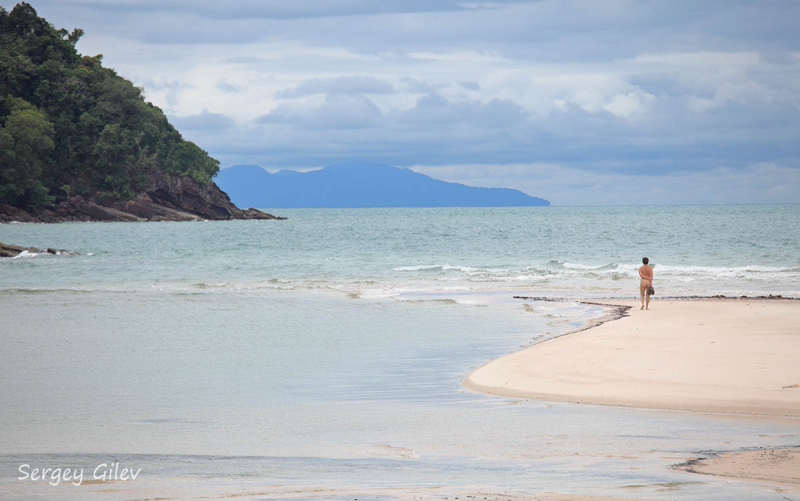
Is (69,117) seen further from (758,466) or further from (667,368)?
(758,466)

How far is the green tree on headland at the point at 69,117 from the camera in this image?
104 meters

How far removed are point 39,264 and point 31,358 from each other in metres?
29.9

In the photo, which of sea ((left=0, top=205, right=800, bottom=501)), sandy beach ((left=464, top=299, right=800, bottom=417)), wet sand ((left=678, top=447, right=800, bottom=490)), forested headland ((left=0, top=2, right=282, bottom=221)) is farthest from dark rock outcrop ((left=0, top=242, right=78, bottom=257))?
forested headland ((left=0, top=2, right=282, bottom=221))

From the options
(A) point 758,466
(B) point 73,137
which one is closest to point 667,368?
(A) point 758,466

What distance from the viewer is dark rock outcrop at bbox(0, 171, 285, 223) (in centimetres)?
10475

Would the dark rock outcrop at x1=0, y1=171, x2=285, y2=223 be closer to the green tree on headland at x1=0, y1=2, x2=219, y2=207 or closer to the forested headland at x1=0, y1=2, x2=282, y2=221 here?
the forested headland at x1=0, y1=2, x2=282, y2=221

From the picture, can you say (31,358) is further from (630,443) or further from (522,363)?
(630,443)

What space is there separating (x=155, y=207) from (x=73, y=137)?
16.5m

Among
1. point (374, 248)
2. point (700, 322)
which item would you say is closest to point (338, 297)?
point (700, 322)

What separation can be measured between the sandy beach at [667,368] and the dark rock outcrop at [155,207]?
334ft

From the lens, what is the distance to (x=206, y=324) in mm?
18906

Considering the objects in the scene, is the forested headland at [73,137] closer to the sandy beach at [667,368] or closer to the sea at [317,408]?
the sea at [317,408]

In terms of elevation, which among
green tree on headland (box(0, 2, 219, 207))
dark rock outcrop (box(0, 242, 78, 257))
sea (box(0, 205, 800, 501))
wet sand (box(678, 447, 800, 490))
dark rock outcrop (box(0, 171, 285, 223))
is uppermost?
green tree on headland (box(0, 2, 219, 207))

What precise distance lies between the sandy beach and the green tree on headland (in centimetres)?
10256
